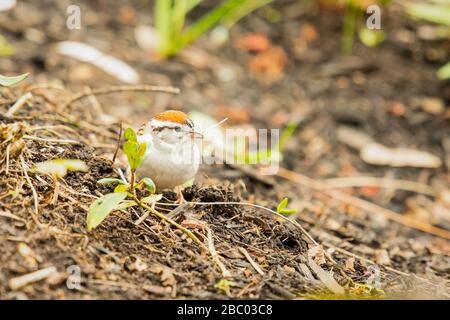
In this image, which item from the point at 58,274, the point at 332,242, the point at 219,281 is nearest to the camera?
the point at 58,274

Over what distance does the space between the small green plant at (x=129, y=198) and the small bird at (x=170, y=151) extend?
7.4 inches

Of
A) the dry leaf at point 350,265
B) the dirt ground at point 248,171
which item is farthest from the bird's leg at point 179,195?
the dry leaf at point 350,265

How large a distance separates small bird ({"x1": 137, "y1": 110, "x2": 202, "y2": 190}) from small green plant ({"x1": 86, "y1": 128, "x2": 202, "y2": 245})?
188mm

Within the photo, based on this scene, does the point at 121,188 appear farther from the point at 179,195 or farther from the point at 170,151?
the point at 179,195

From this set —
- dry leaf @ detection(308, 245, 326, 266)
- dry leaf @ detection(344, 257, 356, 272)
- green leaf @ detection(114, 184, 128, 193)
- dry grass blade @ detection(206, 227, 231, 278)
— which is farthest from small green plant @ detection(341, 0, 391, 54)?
green leaf @ detection(114, 184, 128, 193)

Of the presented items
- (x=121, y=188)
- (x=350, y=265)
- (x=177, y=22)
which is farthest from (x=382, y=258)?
(x=177, y=22)

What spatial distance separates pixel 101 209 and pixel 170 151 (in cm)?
78

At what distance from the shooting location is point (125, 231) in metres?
3.62

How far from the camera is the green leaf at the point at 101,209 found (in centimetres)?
330

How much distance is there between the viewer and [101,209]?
332 centimetres

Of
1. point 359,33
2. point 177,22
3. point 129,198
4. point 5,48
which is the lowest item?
point 129,198
